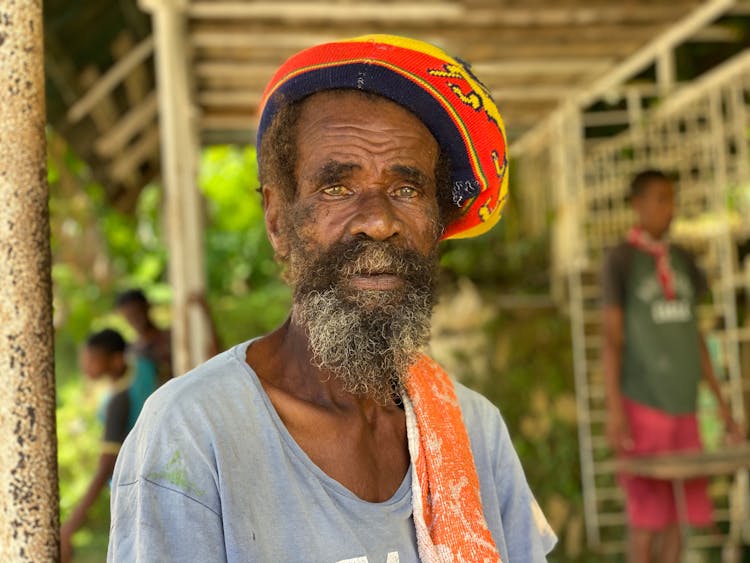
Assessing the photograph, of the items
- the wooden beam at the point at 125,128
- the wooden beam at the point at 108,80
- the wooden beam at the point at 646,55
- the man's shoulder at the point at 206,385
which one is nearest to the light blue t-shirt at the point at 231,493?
the man's shoulder at the point at 206,385

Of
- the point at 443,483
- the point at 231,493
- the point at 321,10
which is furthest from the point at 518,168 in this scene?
the point at 231,493

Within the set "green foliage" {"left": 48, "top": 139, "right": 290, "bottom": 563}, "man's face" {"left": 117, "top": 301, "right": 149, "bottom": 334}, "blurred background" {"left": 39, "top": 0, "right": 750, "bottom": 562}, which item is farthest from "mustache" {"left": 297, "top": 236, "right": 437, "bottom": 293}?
"green foliage" {"left": 48, "top": 139, "right": 290, "bottom": 563}

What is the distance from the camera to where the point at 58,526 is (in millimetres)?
1636

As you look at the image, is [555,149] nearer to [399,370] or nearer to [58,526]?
[399,370]

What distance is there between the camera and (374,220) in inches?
74.3

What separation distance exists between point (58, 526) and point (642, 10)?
16.7 feet

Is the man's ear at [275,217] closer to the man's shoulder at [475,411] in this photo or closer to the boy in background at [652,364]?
the man's shoulder at [475,411]

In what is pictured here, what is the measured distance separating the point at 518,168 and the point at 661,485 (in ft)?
19.1

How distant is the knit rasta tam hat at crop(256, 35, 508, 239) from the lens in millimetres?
1922

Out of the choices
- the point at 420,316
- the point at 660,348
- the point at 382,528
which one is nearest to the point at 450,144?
the point at 420,316

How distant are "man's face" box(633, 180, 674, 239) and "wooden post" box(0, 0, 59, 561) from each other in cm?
385

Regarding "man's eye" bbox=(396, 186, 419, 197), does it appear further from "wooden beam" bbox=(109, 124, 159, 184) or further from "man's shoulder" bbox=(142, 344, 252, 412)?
"wooden beam" bbox=(109, 124, 159, 184)

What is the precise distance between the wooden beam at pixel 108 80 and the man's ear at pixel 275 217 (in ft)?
17.5

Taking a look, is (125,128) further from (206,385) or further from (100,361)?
(206,385)
